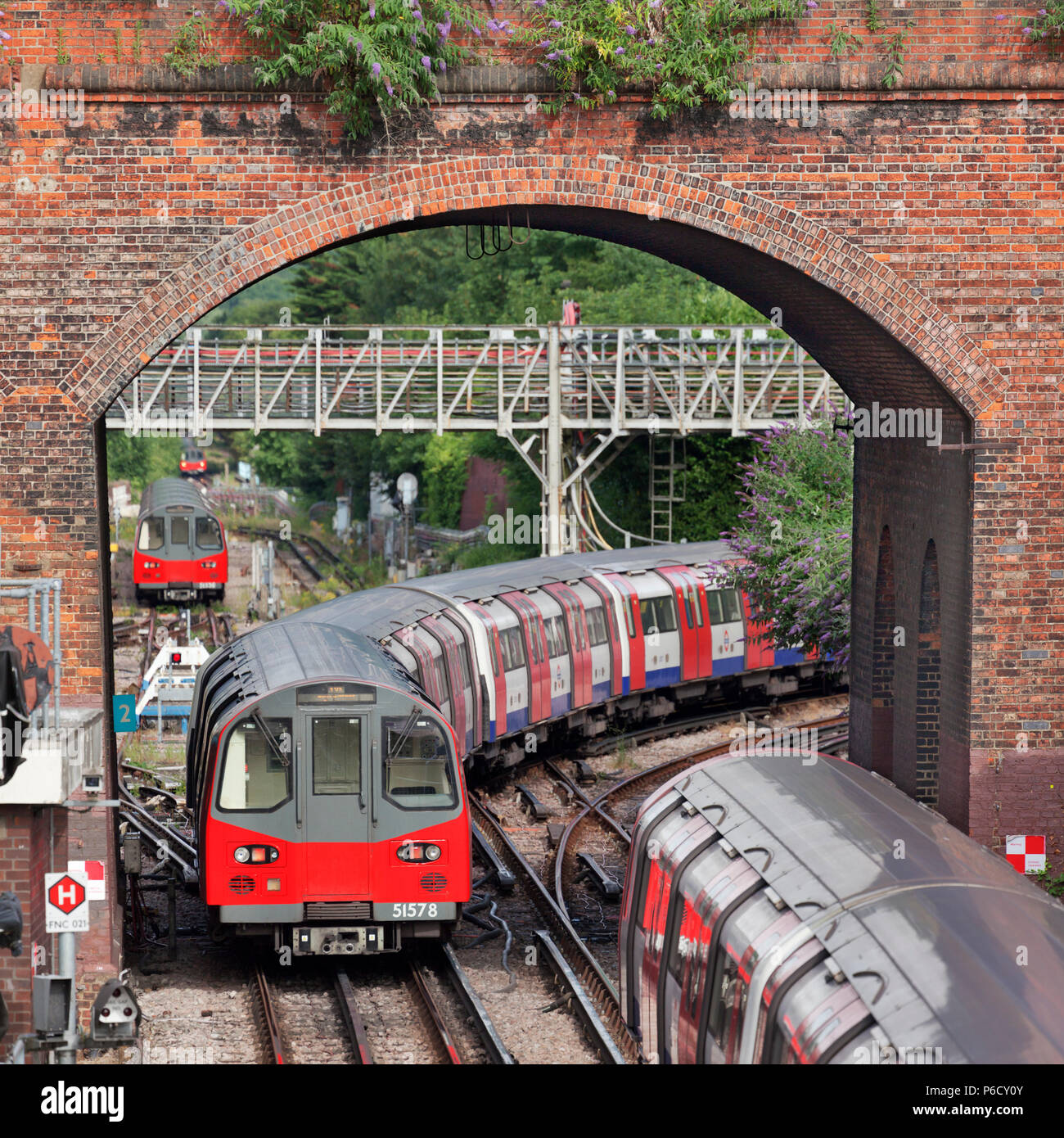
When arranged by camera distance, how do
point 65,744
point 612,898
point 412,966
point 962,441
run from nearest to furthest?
1. point 65,744
2. point 962,441
3. point 412,966
4. point 612,898

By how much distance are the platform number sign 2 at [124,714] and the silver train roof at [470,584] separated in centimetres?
325

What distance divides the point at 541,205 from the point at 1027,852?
5.86 m

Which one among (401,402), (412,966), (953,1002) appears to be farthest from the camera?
(401,402)

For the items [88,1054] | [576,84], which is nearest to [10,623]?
[88,1054]

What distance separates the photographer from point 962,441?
11.8 metres

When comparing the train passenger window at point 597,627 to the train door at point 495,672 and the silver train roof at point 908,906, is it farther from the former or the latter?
the silver train roof at point 908,906

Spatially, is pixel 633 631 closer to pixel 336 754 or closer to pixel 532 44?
pixel 336 754

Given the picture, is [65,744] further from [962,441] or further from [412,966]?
[962,441]

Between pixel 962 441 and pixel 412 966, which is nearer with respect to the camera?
pixel 962 441

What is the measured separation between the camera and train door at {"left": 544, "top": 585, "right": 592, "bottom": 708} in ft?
69.3

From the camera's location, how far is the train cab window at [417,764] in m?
12.0

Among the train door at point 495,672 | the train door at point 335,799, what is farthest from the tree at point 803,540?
the train door at point 335,799

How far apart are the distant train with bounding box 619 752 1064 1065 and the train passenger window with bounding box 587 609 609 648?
38.2 feet

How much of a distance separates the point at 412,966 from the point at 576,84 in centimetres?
684
